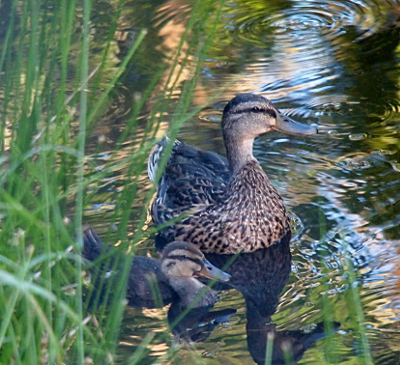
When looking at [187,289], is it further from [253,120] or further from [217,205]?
[253,120]

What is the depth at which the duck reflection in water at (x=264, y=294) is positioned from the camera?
4.04 metres

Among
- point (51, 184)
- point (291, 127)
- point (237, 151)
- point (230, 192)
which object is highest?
point (51, 184)

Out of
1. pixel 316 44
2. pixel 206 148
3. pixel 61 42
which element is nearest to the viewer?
pixel 61 42

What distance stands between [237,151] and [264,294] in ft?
4.89

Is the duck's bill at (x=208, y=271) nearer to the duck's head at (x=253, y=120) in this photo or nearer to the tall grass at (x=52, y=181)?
the duck's head at (x=253, y=120)

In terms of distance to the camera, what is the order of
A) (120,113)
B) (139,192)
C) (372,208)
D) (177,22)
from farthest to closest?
(177,22)
(120,113)
(139,192)
(372,208)

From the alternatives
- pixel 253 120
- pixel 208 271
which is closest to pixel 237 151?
pixel 253 120

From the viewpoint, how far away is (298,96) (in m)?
7.04

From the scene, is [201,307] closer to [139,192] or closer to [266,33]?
[139,192]

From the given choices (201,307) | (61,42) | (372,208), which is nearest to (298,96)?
(372,208)

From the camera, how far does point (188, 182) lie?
19.1 feet

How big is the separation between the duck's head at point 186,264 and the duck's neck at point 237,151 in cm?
99

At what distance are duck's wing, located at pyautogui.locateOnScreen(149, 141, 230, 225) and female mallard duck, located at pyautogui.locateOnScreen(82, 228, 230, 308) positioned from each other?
0.70 meters

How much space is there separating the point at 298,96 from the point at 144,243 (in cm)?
229
